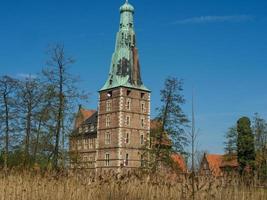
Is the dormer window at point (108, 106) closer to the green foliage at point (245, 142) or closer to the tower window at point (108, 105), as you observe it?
the tower window at point (108, 105)

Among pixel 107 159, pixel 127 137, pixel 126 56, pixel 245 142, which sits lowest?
pixel 107 159

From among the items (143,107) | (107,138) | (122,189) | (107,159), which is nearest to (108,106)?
(107,138)

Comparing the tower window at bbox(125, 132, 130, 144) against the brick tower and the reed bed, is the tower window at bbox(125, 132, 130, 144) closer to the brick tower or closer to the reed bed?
the brick tower

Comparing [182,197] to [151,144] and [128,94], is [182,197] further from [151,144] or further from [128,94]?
[128,94]

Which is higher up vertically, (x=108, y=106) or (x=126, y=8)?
(x=126, y=8)

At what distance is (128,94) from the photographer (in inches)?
2709

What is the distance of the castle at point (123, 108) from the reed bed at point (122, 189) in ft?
174

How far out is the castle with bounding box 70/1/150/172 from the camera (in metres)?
65.4

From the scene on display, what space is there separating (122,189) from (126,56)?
59801 millimetres

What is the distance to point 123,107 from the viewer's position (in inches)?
2645

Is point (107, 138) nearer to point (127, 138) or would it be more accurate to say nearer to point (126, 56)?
point (127, 138)

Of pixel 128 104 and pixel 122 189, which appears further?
pixel 128 104

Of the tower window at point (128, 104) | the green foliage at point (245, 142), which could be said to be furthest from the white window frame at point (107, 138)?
the green foliage at point (245, 142)

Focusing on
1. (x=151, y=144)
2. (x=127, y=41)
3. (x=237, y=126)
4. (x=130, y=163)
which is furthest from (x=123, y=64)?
(x=151, y=144)
